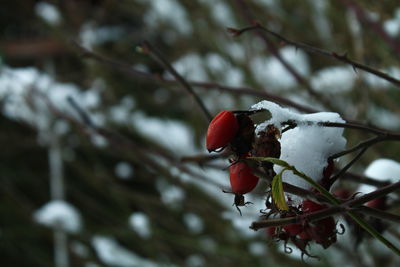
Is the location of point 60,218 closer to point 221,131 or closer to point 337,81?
point 337,81

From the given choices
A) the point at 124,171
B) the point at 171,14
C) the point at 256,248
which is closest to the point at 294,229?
the point at 256,248

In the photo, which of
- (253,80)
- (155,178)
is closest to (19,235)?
(155,178)

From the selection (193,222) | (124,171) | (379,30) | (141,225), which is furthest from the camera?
(124,171)

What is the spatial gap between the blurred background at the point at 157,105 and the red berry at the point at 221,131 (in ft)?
2.67

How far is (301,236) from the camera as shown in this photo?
18.1 inches

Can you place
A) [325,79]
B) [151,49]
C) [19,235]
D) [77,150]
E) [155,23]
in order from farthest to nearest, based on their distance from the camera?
[77,150], [19,235], [155,23], [325,79], [151,49]

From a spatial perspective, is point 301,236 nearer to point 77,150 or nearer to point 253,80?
point 253,80

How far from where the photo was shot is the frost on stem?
438 millimetres

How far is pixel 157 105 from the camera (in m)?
2.45

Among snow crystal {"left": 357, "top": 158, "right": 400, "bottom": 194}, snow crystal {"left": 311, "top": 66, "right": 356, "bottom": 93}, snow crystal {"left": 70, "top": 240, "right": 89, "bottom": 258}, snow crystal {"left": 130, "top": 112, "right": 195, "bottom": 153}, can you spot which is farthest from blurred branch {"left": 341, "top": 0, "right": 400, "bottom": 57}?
snow crystal {"left": 70, "top": 240, "right": 89, "bottom": 258}

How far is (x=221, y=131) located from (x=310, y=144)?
86 mm

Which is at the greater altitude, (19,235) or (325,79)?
(325,79)

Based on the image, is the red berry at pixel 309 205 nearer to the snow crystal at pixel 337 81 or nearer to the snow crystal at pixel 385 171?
the snow crystal at pixel 385 171

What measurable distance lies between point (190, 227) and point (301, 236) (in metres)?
1.78
